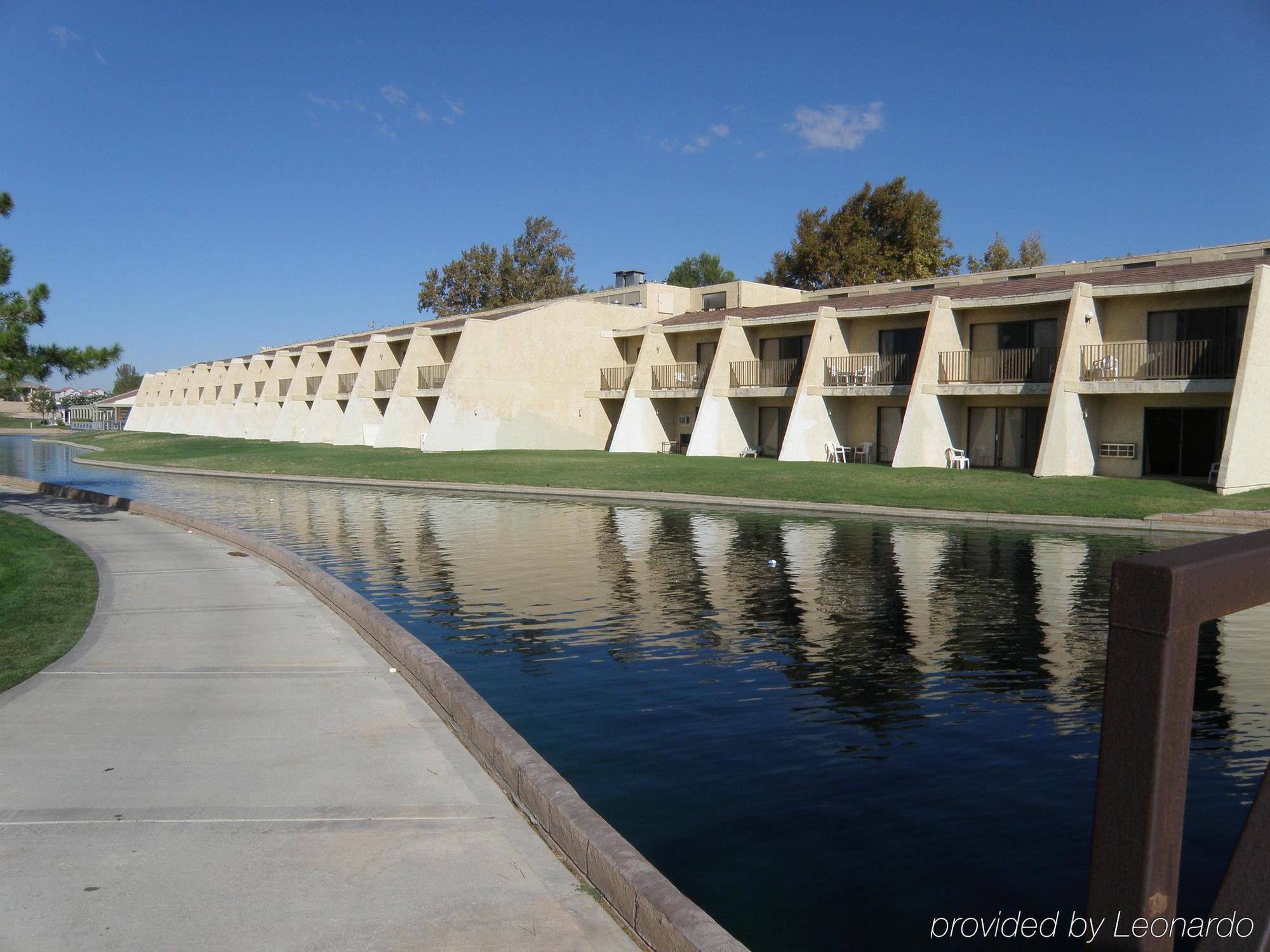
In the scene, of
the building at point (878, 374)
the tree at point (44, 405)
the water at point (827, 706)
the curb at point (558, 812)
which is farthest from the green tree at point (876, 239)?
the tree at point (44, 405)

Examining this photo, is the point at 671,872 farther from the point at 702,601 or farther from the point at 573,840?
the point at 702,601

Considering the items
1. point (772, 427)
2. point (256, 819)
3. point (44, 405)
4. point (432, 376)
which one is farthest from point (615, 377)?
point (44, 405)

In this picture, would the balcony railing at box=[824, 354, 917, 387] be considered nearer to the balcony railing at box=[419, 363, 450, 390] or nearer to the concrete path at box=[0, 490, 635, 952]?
the balcony railing at box=[419, 363, 450, 390]

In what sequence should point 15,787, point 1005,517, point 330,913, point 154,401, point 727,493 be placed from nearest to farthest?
point 330,913 → point 15,787 → point 1005,517 → point 727,493 → point 154,401

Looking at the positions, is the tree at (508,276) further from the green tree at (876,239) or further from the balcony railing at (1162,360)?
the balcony railing at (1162,360)

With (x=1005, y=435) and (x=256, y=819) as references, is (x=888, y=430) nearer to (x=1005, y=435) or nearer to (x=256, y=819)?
(x=1005, y=435)

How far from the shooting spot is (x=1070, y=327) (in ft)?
100.0

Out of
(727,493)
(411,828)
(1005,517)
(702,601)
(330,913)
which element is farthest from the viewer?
(727,493)

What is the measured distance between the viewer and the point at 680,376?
4522 centimetres

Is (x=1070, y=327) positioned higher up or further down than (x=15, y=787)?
higher up

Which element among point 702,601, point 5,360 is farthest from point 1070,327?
point 5,360

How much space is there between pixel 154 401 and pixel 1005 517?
95.7 m

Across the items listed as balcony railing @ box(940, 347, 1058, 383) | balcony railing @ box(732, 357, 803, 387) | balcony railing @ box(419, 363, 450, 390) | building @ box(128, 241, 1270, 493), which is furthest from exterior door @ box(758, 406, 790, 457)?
balcony railing @ box(419, 363, 450, 390)

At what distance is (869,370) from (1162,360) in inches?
416
